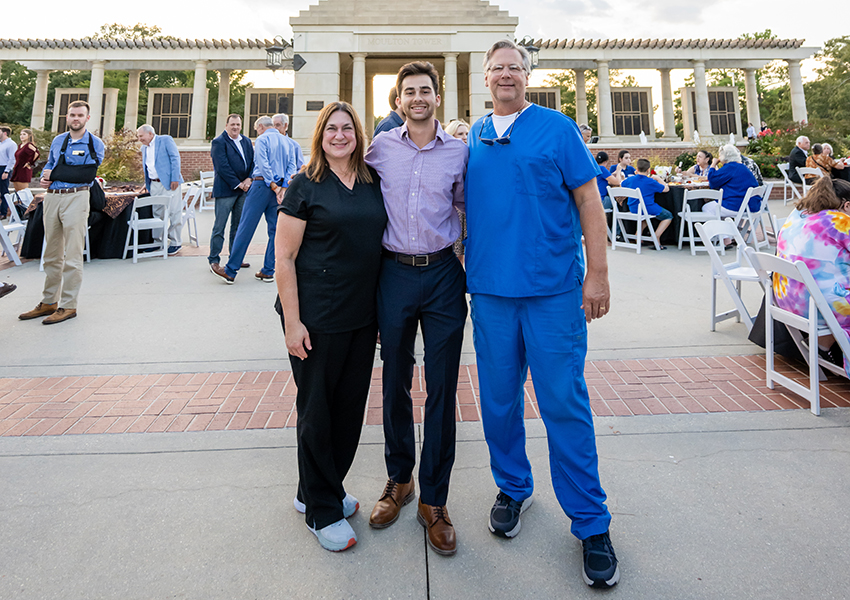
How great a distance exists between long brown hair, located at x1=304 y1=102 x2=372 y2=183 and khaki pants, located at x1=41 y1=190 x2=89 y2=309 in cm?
432

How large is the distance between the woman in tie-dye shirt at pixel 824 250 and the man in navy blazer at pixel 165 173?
8487 millimetres

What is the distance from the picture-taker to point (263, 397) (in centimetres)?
351

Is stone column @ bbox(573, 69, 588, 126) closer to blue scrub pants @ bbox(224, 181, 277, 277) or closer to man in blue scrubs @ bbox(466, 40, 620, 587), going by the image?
blue scrub pants @ bbox(224, 181, 277, 277)

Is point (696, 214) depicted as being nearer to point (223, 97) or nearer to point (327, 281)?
point (327, 281)

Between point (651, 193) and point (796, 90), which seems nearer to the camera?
point (651, 193)

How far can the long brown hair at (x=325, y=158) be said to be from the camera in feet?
6.55

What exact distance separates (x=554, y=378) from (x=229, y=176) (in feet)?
20.5

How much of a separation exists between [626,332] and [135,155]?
1707cm

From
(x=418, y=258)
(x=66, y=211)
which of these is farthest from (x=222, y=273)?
(x=418, y=258)

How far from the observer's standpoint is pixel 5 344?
458 cm

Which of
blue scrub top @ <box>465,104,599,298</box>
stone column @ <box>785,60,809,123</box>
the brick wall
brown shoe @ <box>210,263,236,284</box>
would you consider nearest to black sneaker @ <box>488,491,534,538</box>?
blue scrub top @ <box>465,104,599,298</box>

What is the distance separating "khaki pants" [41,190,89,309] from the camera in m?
5.18

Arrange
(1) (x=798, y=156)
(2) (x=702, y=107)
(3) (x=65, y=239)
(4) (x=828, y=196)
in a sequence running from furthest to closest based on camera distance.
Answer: (2) (x=702, y=107), (1) (x=798, y=156), (3) (x=65, y=239), (4) (x=828, y=196)

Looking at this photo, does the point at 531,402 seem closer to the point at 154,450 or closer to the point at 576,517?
the point at 576,517
